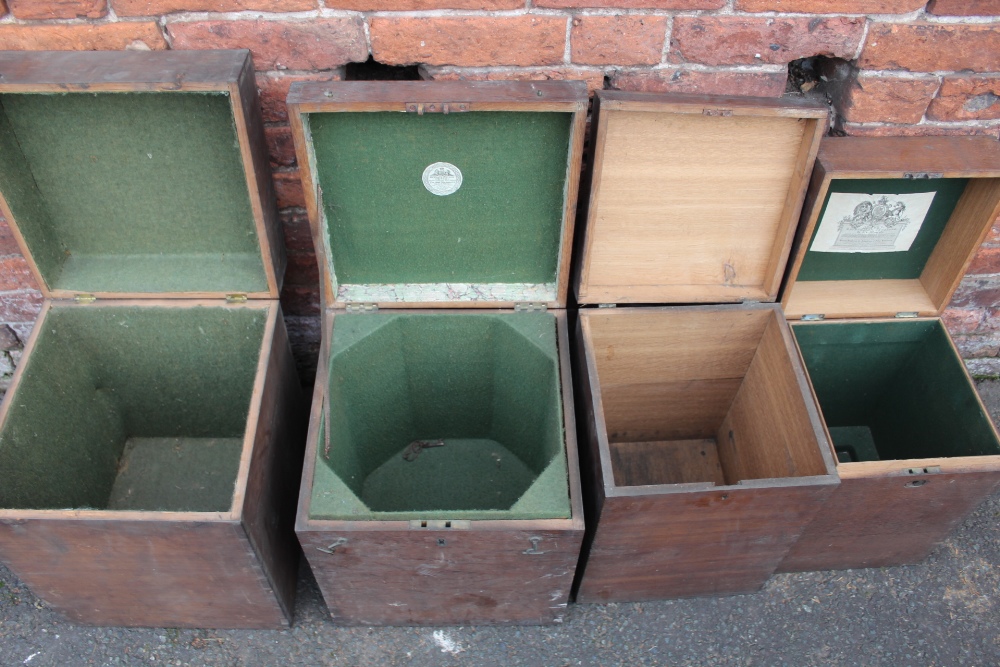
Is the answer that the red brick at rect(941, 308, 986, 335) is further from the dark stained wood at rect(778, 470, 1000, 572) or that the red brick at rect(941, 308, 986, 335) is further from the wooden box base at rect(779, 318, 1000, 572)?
the dark stained wood at rect(778, 470, 1000, 572)

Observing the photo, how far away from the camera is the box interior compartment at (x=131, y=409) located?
1743 millimetres

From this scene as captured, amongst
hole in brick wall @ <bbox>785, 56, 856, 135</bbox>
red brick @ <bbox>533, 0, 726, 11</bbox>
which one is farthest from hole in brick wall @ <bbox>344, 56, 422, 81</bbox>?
hole in brick wall @ <bbox>785, 56, 856, 135</bbox>

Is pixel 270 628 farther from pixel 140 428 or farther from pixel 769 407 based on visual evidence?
pixel 769 407

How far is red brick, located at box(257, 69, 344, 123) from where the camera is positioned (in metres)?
1.71

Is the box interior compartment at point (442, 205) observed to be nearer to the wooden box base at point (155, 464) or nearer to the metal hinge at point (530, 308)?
the metal hinge at point (530, 308)

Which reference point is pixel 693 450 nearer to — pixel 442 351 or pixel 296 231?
pixel 442 351

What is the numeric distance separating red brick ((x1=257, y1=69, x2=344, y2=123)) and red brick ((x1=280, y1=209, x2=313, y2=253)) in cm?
31

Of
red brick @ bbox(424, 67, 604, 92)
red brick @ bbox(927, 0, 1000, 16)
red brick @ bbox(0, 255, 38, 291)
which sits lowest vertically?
red brick @ bbox(0, 255, 38, 291)

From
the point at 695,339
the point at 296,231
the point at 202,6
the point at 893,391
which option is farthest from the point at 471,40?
the point at 893,391

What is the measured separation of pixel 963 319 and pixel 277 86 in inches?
88.5

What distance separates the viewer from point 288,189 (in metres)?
1.93

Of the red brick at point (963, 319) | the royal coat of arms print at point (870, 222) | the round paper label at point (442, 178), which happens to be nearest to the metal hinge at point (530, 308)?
the round paper label at point (442, 178)

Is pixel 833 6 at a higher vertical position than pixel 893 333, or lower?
higher

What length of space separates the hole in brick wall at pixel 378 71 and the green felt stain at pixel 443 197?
0.25 meters
